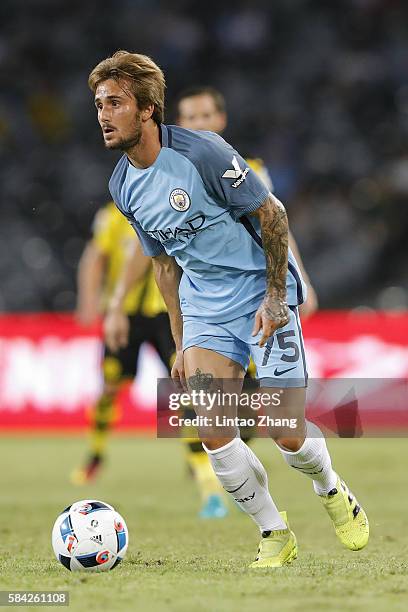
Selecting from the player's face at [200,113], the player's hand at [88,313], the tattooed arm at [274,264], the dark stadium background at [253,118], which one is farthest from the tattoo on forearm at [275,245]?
the dark stadium background at [253,118]

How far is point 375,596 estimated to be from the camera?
376 cm

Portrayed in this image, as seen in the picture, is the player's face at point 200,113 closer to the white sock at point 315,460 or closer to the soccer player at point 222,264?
the soccer player at point 222,264

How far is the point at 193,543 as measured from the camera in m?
5.59

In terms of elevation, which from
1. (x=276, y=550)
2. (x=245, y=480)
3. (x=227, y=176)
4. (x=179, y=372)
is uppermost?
(x=227, y=176)

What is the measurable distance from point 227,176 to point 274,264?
0.41 metres

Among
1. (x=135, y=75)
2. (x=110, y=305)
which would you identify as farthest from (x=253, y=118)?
(x=135, y=75)

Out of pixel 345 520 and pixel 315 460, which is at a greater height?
pixel 315 460

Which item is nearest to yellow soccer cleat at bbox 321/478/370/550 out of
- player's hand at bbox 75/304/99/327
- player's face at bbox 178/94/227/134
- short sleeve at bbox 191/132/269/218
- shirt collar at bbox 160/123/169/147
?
short sleeve at bbox 191/132/269/218

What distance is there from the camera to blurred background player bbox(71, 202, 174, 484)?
808cm

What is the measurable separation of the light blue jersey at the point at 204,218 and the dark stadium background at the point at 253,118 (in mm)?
9092

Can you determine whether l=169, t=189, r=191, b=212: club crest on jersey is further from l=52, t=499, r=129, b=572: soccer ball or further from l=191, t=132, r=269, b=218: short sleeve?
l=52, t=499, r=129, b=572: soccer ball

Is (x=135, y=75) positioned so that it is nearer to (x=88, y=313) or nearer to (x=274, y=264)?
(x=274, y=264)

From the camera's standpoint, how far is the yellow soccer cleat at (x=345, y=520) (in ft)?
16.0

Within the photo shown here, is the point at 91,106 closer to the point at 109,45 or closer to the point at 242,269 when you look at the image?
the point at 109,45
